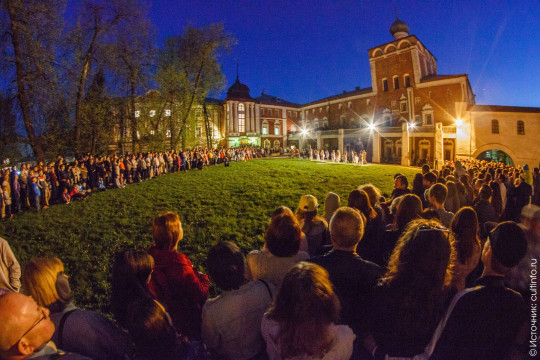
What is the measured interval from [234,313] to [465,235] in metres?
2.19

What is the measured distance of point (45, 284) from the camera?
73.7 inches

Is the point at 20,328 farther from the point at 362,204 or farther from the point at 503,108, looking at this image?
the point at 503,108

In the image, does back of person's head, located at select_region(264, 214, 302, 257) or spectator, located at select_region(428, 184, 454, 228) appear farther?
spectator, located at select_region(428, 184, 454, 228)

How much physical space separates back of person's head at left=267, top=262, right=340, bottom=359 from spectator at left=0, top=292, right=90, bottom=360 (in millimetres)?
1029

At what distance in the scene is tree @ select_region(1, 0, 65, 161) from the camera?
13828 millimetres

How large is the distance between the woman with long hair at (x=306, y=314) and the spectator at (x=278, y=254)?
36.9 inches

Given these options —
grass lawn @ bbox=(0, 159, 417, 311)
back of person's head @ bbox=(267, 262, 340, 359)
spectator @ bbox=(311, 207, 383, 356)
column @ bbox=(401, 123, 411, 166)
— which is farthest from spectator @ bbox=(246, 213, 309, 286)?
column @ bbox=(401, 123, 411, 166)

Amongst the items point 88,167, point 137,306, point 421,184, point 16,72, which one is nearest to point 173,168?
point 88,167

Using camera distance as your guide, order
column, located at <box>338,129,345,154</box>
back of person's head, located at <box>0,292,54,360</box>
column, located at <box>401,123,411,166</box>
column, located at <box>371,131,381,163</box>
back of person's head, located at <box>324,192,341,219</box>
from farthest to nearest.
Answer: column, located at <box>338,129,345,154</box>
column, located at <box>371,131,381,163</box>
column, located at <box>401,123,411,166</box>
back of person's head, located at <box>324,192,341,219</box>
back of person's head, located at <box>0,292,54,360</box>

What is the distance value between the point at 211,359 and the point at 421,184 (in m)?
5.98

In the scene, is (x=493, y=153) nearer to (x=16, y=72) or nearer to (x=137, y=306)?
(x=137, y=306)

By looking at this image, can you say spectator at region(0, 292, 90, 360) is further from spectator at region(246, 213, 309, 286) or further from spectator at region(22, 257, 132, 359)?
spectator at region(246, 213, 309, 286)

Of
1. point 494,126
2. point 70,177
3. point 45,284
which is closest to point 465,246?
point 45,284

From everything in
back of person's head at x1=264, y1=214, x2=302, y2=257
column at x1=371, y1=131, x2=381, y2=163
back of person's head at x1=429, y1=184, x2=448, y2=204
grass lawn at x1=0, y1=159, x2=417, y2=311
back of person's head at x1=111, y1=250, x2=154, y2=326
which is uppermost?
column at x1=371, y1=131, x2=381, y2=163
